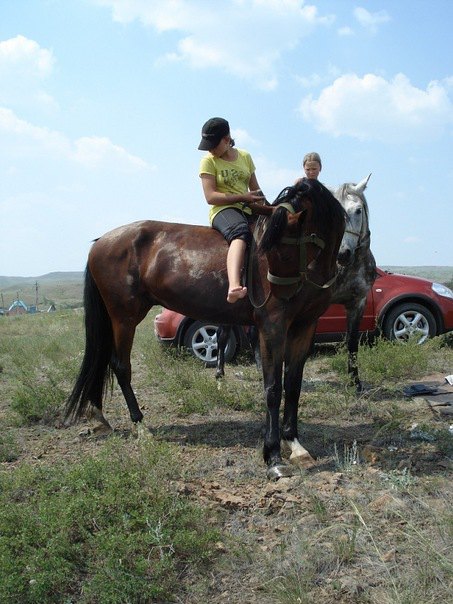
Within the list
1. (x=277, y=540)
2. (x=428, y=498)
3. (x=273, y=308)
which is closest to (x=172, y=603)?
(x=277, y=540)

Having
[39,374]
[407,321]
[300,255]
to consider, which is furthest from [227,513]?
[407,321]

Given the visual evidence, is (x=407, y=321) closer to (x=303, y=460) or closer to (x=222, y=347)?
(x=222, y=347)

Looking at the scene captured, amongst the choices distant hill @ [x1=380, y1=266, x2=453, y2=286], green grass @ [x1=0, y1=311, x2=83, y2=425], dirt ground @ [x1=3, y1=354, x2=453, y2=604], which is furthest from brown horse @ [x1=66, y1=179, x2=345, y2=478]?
distant hill @ [x1=380, y1=266, x2=453, y2=286]

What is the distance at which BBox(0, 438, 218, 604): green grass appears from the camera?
2746 millimetres

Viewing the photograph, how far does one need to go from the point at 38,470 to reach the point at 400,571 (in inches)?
101

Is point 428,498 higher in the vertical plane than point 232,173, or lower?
lower

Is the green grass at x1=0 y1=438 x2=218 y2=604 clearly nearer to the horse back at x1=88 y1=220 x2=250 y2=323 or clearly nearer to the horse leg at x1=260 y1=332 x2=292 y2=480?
the horse leg at x1=260 y1=332 x2=292 y2=480

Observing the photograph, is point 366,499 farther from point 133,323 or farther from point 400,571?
point 133,323

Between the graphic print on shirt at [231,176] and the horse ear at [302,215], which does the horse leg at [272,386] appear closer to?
the horse ear at [302,215]

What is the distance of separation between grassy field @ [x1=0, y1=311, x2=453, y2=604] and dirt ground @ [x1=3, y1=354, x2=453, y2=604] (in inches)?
0.5

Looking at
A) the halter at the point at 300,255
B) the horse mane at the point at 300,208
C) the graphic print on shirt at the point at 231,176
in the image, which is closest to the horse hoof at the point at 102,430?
the halter at the point at 300,255

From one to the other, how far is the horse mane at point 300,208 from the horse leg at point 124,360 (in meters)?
2.01

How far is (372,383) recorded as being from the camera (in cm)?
729

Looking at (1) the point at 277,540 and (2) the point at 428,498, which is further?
(2) the point at 428,498
